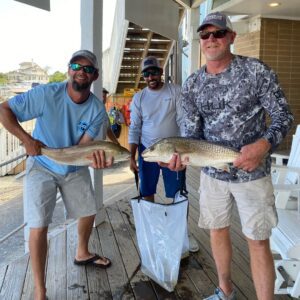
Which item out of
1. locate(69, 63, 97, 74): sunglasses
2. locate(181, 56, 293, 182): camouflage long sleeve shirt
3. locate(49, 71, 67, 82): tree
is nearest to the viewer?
locate(181, 56, 293, 182): camouflage long sleeve shirt

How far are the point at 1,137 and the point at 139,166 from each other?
18.9ft

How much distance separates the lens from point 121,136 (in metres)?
9.94

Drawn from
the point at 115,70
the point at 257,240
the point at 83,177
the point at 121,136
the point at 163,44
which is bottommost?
the point at 121,136

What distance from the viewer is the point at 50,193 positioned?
2.33 meters

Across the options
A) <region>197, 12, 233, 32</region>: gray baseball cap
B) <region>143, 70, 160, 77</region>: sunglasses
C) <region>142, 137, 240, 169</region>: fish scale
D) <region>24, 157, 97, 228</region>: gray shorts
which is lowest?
<region>24, 157, 97, 228</region>: gray shorts

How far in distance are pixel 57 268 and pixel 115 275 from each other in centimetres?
45

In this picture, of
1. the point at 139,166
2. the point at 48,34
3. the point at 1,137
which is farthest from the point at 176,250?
the point at 48,34

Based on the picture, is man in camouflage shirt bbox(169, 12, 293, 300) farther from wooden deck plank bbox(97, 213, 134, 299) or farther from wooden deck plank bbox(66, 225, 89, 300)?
wooden deck plank bbox(66, 225, 89, 300)

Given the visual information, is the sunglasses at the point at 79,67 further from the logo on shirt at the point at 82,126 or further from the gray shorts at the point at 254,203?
the gray shorts at the point at 254,203

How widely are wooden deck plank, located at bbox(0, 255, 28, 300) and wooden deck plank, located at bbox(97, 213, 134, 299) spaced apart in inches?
23.9

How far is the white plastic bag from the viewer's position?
243 cm

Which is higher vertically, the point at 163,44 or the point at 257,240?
the point at 163,44

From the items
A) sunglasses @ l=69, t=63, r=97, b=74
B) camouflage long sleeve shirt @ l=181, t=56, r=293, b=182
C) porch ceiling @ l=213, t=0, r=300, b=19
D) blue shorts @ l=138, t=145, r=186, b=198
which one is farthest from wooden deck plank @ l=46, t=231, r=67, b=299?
porch ceiling @ l=213, t=0, r=300, b=19

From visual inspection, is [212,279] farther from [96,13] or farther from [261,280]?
[96,13]
